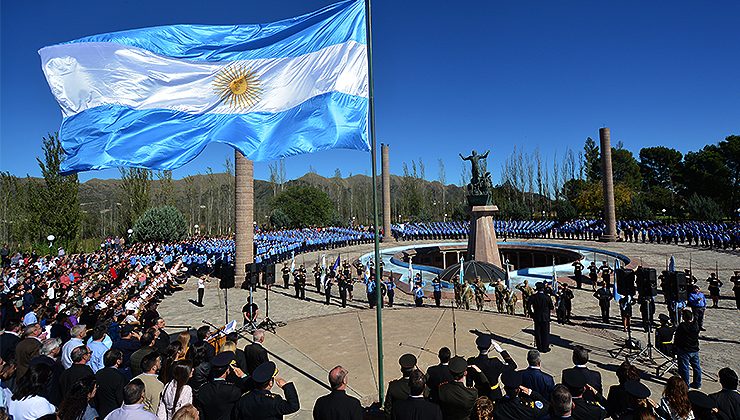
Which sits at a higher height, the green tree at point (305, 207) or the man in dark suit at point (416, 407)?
the green tree at point (305, 207)

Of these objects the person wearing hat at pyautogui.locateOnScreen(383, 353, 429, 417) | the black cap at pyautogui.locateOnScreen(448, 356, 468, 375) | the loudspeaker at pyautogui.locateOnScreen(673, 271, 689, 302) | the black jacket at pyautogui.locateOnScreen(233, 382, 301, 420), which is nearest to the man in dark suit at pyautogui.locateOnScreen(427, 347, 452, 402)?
the person wearing hat at pyautogui.locateOnScreen(383, 353, 429, 417)

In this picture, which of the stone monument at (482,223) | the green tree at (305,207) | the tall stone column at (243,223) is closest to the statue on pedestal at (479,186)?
the stone monument at (482,223)

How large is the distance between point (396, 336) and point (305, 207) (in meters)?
62.8

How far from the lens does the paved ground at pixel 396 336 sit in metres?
7.95

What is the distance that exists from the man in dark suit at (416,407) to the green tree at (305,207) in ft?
220

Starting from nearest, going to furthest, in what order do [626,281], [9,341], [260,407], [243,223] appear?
1. [260,407]
2. [9,341]
3. [626,281]
4. [243,223]

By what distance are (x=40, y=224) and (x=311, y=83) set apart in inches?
1636

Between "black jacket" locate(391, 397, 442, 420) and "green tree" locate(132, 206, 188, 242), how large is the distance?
41153 millimetres

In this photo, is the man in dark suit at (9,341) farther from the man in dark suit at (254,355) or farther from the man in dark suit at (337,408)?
the man in dark suit at (337,408)

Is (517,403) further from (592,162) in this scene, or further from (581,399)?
(592,162)

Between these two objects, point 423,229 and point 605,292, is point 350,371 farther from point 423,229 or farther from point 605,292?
point 423,229

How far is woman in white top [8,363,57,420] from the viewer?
404 cm

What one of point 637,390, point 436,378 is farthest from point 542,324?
point 436,378

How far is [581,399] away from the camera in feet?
13.6
